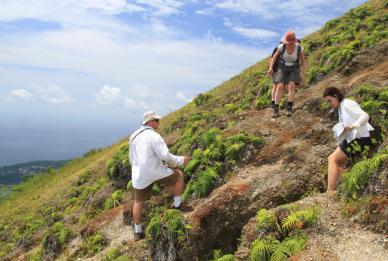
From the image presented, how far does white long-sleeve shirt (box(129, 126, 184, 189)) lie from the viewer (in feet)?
37.9

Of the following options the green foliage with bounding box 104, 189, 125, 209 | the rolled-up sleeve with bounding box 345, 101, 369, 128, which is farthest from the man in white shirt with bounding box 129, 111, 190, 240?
the green foliage with bounding box 104, 189, 125, 209

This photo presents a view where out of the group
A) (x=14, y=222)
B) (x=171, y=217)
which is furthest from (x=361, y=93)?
(x=14, y=222)

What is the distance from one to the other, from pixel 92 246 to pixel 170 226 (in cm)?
421

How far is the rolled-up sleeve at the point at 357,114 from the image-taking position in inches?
415

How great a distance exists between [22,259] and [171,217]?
9586mm

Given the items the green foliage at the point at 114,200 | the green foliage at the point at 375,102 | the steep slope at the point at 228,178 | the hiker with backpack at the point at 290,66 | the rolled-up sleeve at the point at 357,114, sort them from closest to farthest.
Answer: the rolled-up sleeve at the point at 357,114 → the steep slope at the point at 228,178 → the green foliage at the point at 375,102 → the hiker with backpack at the point at 290,66 → the green foliage at the point at 114,200

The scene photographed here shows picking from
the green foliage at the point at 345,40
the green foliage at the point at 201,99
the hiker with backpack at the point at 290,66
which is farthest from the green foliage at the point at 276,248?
the green foliage at the point at 201,99

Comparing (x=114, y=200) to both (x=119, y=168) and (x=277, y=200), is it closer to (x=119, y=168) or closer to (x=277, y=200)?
(x=119, y=168)

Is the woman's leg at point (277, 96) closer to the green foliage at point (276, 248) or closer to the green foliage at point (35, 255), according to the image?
the green foliage at point (276, 248)

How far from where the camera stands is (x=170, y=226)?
11.9 meters

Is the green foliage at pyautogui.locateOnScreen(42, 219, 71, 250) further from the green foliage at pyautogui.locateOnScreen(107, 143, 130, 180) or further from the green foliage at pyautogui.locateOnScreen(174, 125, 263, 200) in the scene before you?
the green foliage at pyautogui.locateOnScreen(174, 125, 263, 200)

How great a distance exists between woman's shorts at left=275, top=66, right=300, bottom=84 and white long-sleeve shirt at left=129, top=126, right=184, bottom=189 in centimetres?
622

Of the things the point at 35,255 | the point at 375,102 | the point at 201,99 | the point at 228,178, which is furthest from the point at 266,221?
the point at 201,99

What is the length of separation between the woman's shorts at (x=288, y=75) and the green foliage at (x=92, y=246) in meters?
8.53
